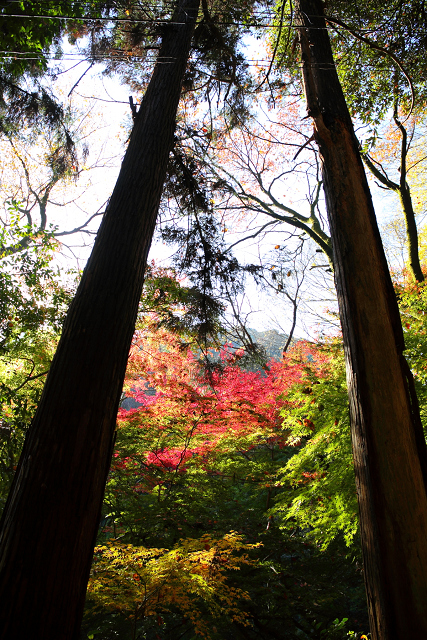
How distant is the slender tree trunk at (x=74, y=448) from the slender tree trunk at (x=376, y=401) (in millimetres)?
1159

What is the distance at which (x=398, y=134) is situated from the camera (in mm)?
8023

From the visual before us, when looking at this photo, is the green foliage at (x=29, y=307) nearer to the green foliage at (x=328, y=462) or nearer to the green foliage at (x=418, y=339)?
the green foliage at (x=328, y=462)

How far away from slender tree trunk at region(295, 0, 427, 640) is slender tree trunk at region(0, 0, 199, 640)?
116 cm

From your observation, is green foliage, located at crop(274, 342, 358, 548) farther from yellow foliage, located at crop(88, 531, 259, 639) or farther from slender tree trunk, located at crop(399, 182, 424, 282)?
slender tree trunk, located at crop(399, 182, 424, 282)

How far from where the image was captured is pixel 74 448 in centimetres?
141

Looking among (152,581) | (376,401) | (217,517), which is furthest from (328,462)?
(217,517)

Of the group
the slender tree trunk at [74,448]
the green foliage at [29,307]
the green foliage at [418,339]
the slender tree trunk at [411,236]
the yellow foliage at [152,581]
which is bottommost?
the yellow foliage at [152,581]

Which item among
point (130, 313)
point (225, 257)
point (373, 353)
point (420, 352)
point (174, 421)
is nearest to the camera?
point (373, 353)

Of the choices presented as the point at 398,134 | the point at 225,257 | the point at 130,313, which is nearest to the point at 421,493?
the point at 130,313

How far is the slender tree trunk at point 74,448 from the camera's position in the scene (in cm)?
117

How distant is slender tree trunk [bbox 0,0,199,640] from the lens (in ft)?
3.83

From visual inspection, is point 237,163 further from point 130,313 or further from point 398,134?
point 130,313

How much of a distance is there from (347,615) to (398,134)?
9.35m

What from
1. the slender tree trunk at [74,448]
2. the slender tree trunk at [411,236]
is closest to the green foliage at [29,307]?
the slender tree trunk at [74,448]
